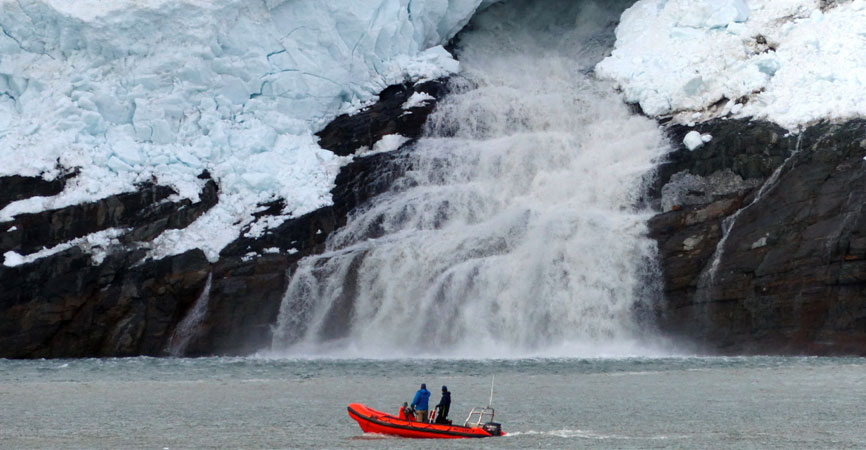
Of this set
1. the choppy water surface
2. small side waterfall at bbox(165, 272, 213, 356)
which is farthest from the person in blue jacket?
small side waterfall at bbox(165, 272, 213, 356)

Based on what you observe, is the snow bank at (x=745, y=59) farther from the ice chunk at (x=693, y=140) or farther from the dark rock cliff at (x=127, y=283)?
the dark rock cliff at (x=127, y=283)

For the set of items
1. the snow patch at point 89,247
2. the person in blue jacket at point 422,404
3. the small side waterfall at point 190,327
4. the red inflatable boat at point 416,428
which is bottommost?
the red inflatable boat at point 416,428

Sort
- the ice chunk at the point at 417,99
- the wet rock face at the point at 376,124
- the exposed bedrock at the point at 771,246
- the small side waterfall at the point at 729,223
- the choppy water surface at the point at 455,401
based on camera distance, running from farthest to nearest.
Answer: the ice chunk at the point at 417,99
the wet rock face at the point at 376,124
the small side waterfall at the point at 729,223
the exposed bedrock at the point at 771,246
the choppy water surface at the point at 455,401

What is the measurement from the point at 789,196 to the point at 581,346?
7593 mm

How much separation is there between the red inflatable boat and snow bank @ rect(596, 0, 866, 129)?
20685 millimetres

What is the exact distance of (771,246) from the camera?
31062 mm

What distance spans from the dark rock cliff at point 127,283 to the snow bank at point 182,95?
525 mm

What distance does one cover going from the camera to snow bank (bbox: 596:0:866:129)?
33.4 meters

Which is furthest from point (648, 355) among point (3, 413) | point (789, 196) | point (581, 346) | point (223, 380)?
point (3, 413)

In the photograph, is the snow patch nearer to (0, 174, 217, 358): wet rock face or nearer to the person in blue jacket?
(0, 174, 217, 358): wet rock face

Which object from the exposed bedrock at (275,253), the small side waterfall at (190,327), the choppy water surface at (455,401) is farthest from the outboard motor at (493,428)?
the small side waterfall at (190,327)

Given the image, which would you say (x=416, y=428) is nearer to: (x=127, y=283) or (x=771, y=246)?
(x=771, y=246)

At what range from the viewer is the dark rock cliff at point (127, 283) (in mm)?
32625

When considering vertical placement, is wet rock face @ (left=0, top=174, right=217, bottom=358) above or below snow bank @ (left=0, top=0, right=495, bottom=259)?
below
